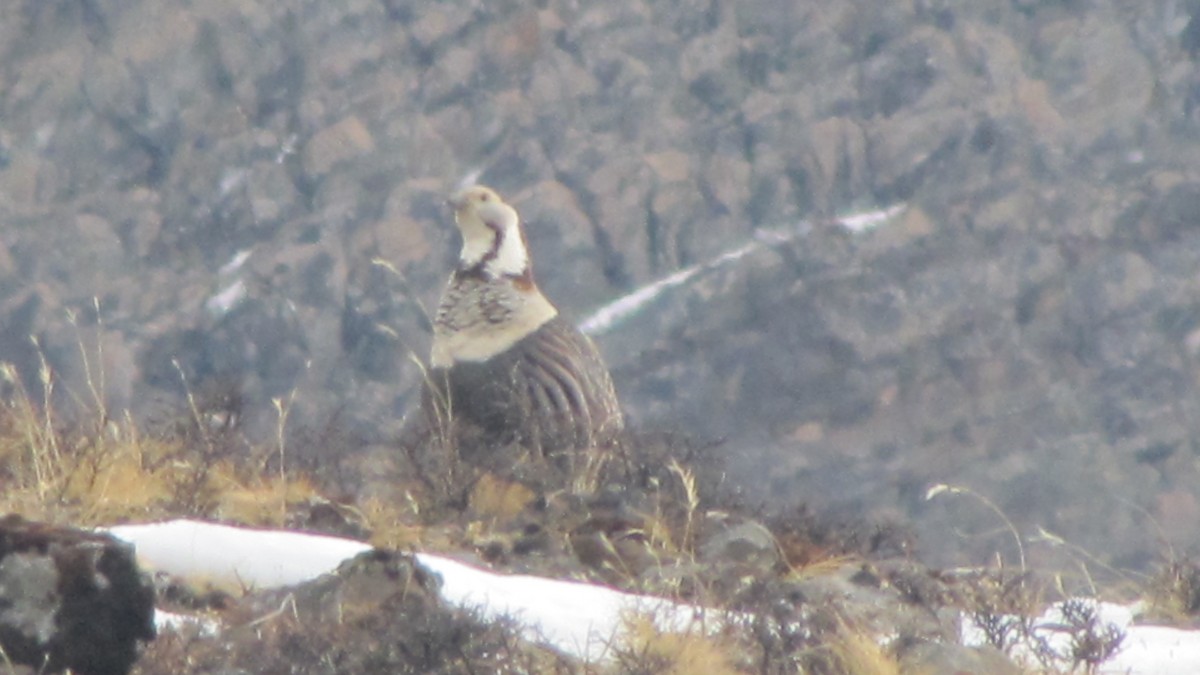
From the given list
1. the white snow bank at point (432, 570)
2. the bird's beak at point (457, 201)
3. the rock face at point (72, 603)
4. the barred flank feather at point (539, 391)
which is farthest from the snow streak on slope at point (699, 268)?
the rock face at point (72, 603)

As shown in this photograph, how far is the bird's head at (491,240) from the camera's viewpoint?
10.0m

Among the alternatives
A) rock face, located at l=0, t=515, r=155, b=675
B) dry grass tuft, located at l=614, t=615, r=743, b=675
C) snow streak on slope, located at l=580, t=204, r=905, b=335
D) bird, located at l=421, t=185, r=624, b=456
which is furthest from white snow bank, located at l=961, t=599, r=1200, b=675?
snow streak on slope, located at l=580, t=204, r=905, b=335

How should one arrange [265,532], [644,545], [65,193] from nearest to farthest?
[265,532] < [644,545] < [65,193]

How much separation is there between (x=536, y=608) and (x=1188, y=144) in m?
141

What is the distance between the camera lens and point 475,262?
10039 mm

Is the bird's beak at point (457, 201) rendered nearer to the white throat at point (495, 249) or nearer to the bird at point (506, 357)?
the bird at point (506, 357)

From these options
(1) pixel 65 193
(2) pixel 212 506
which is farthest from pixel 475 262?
(1) pixel 65 193

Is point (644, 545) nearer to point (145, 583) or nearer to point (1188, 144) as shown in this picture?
point (145, 583)

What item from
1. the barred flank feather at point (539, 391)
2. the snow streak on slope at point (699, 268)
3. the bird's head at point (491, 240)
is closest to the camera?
the barred flank feather at point (539, 391)

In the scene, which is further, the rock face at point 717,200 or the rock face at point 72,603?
the rock face at point 717,200

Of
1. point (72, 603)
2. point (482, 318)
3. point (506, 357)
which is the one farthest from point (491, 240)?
point (72, 603)

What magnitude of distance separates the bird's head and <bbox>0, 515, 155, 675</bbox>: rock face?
5191 mm

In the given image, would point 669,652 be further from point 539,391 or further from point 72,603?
point 539,391

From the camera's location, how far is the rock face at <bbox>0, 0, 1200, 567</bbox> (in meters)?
118
